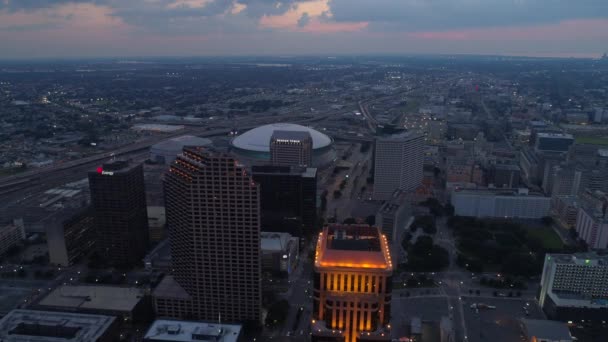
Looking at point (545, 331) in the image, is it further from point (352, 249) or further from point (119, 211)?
point (119, 211)

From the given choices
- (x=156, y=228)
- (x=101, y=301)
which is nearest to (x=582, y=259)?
(x=101, y=301)

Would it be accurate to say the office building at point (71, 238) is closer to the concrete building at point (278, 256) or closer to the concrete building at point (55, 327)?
the concrete building at point (55, 327)

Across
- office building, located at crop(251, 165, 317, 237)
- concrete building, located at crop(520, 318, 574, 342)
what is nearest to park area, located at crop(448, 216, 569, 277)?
concrete building, located at crop(520, 318, 574, 342)

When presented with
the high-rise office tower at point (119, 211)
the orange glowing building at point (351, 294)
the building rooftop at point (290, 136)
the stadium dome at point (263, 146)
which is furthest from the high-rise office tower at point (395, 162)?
the orange glowing building at point (351, 294)

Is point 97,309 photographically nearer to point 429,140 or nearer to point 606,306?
point 606,306

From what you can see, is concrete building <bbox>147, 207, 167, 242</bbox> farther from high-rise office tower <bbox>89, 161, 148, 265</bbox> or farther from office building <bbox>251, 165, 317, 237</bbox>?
office building <bbox>251, 165, 317, 237</bbox>
